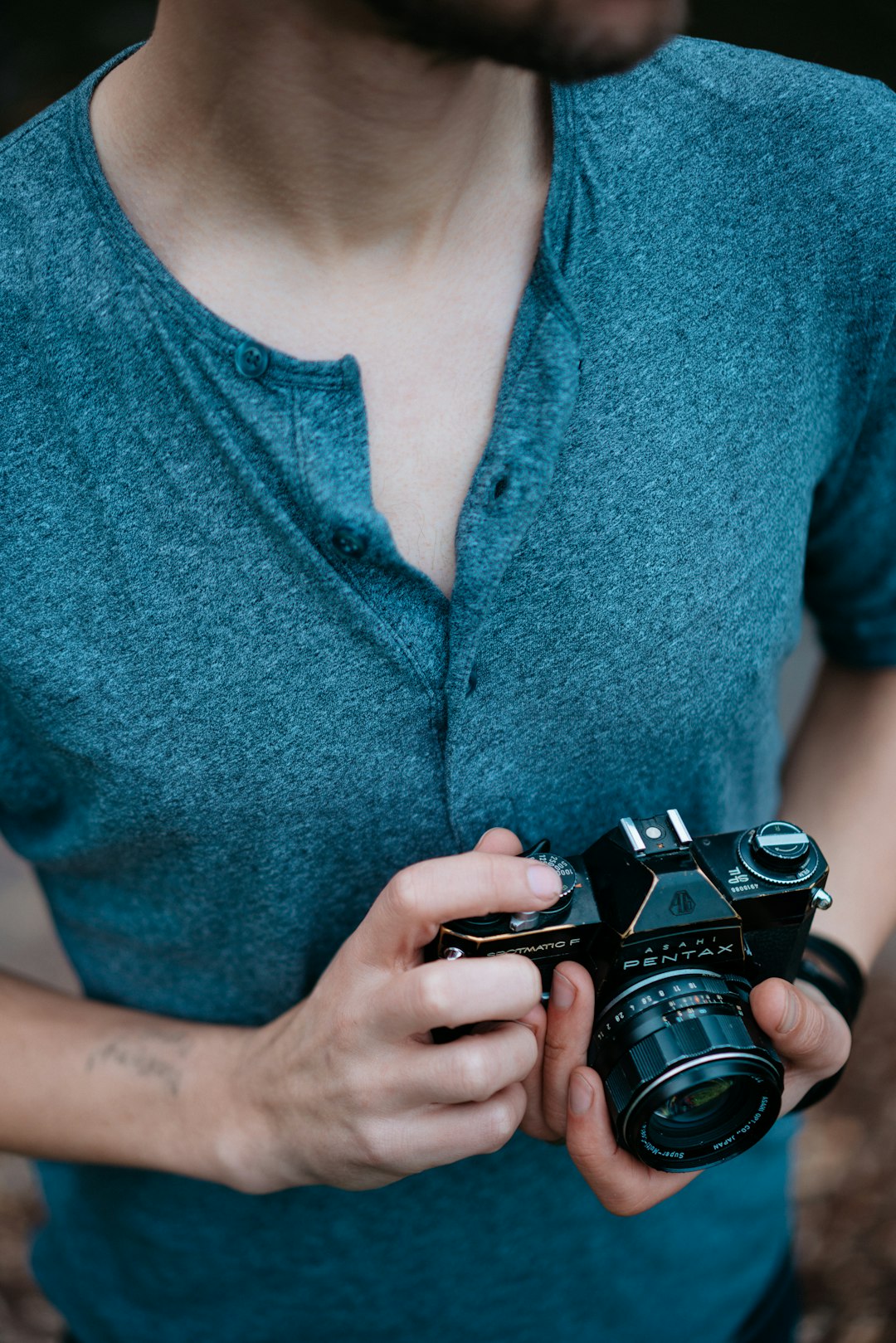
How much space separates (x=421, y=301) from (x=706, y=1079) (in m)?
0.61

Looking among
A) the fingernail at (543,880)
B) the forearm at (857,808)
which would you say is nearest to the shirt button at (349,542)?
the fingernail at (543,880)

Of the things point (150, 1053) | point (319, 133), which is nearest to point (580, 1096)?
point (150, 1053)

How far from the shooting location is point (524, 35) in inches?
24.0

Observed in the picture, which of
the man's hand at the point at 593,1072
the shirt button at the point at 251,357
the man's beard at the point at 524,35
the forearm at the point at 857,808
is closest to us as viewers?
the man's beard at the point at 524,35

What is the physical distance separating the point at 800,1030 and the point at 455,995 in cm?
28

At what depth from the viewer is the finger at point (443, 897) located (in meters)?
0.71

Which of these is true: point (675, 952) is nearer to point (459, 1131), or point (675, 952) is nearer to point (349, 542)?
point (459, 1131)

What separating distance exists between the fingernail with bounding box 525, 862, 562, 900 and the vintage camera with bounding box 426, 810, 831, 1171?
3 centimetres

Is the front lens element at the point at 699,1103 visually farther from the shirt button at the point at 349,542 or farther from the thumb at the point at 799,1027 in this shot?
the shirt button at the point at 349,542

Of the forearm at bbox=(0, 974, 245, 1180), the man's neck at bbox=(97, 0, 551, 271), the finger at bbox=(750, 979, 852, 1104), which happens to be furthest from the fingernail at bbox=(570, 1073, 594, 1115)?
the man's neck at bbox=(97, 0, 551, 271)

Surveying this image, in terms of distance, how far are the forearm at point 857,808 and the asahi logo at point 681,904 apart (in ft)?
0.89

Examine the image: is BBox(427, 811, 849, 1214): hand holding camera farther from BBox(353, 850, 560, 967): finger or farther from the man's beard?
the man's beard

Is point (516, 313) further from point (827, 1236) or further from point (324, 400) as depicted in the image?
point (827, 1236)

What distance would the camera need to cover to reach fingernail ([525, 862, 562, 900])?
0.74 m
